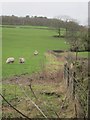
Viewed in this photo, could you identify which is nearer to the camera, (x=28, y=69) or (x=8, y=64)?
(x=28, y=69)

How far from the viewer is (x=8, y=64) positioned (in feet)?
66.5

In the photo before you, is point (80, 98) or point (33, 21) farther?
point (33, 21)

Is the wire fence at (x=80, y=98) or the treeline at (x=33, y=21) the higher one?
the treeline at (x=33, y=21)

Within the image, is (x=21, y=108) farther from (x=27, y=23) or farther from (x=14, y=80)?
(x=27, y=23)

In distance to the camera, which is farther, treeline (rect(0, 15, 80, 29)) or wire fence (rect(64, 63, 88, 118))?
treeline (rect(0, 15, 80, 29))

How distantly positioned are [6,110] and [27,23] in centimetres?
6733

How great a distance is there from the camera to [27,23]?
75.2 m

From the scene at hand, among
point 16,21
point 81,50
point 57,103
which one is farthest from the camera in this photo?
point 16,21

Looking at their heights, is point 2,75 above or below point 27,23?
below

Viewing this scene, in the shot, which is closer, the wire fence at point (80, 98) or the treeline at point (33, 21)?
the wire fence at point (80, 98)

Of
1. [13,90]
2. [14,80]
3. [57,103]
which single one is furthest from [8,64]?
[57,103]

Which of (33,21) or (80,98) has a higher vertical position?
(33,21)

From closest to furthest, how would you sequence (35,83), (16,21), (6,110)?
1. (6,110)
2. (35,83)
3. (16,21)

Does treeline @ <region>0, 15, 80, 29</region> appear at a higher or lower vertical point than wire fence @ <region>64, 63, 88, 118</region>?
Answer: higher
